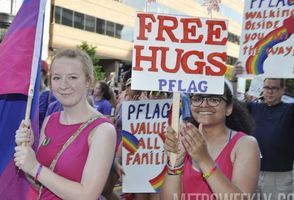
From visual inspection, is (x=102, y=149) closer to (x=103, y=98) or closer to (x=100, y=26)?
(x=103, y=98)

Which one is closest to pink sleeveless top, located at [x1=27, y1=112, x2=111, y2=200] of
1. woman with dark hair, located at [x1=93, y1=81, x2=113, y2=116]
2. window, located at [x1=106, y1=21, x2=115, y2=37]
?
woman with dark hair, located at [x1=93, y1=81, x2=113, y2=116]

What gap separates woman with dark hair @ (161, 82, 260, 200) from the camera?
2.46 meters

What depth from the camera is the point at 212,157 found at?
2.69m

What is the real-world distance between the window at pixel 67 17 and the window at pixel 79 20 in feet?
2.43

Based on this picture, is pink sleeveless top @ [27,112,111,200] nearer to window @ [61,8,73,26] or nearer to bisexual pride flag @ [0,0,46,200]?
bisexual pride flag @ [0,0,46,200]

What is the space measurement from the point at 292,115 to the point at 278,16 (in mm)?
1295

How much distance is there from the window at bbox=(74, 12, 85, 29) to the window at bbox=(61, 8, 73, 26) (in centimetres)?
74

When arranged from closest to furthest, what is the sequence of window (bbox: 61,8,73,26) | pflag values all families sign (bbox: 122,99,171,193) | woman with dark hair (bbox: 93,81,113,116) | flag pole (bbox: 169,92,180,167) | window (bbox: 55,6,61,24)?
flag pole (bbox: 169,92,180,167), pflag values all families sign (bbox: 122,99,171,193), woman with dark hair (bbox: 93,81,113,116), window (bbox: 55,6,61,24), window (bbox: 61,8,73,26)

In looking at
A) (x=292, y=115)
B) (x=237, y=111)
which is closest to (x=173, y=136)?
(x=237, y=111)

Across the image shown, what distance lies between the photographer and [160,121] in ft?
14.5

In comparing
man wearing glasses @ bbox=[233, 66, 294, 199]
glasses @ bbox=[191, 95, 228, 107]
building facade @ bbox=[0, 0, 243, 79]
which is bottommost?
man wearing glasses @ bbox=[233, 66, 294, 199]

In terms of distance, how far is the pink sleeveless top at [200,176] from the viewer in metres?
2.61

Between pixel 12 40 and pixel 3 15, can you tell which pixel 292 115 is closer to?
pixel 12 40

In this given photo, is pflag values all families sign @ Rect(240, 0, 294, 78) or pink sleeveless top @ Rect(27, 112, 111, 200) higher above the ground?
pflag values all families sign @ Rect(240, 0, 294, 78)
